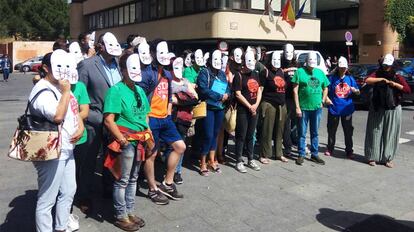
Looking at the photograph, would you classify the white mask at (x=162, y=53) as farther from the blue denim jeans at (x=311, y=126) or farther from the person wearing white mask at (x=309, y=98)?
the blue denim jeans at (x=311, y=126)

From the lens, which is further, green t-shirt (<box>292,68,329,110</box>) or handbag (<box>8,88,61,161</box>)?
green t-shirt (<box>292,68,329,110</box>)

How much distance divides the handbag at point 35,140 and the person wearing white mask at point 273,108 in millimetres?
4264

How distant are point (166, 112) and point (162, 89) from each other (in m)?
0.28

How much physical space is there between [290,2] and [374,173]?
60.2ft

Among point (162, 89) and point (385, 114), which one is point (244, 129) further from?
point (385, 114)

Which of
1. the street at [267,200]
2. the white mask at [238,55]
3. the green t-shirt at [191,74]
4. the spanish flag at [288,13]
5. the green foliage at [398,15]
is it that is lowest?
the street at [267,200]

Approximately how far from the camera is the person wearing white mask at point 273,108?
7.37m

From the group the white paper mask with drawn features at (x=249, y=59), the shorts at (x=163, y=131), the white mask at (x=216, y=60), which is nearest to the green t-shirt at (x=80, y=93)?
the shorts at (x=163, y=131)

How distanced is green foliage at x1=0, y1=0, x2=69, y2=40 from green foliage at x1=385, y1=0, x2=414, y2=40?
3954cm

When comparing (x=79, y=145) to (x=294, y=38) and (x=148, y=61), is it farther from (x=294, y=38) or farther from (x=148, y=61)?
(x=294, y=38)

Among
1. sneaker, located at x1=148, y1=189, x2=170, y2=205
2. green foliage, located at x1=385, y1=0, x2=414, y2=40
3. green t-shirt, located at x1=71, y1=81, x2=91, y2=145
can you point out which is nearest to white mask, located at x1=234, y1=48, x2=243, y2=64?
sneaker, located at x1=148, y1=189, x2=170, y2=205

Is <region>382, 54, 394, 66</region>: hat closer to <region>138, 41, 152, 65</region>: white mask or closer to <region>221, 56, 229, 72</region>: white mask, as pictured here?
<region>221, 56, 229, 72</region>: white mask

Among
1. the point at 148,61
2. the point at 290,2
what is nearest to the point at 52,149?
the point at 148,61

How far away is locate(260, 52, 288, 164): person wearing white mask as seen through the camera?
7370mm
